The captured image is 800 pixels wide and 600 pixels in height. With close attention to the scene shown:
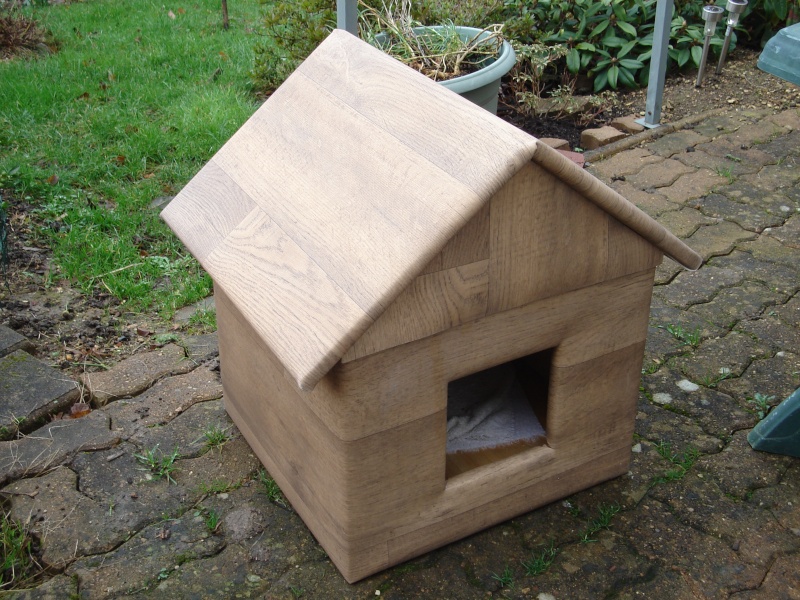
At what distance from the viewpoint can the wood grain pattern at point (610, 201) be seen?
6.09 ft

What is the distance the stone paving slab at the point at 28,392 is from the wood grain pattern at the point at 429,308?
59.6 inches

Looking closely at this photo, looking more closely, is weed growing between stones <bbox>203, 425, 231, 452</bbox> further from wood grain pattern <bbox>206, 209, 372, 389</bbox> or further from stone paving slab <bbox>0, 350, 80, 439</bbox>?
wood grain pattern <bbox>206, 209, 372, 389</bbox>

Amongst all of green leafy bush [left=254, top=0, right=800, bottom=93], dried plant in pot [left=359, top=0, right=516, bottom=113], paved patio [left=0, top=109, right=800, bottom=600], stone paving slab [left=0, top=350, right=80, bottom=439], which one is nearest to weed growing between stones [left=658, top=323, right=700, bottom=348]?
paved patio [left=0, top=109, right=800, bottom=600]

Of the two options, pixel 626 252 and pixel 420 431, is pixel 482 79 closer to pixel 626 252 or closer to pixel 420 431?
pixel 626 252

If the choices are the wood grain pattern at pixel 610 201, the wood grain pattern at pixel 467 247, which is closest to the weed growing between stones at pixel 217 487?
the wood grain pattern at pixel 467 247

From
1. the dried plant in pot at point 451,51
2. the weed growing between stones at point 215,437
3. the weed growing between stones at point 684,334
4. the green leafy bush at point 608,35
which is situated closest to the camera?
the weed growing between stones at point 215,437

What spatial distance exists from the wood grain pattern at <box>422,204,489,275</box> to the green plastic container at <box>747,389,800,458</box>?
4.41 ft

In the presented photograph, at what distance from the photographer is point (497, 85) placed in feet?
14.9

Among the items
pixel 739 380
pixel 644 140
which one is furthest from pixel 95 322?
pixel 644 140

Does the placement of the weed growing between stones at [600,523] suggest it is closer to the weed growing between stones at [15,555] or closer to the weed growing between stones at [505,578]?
the weed growing between stones at [505,578]

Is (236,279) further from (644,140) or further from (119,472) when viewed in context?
(644,140)

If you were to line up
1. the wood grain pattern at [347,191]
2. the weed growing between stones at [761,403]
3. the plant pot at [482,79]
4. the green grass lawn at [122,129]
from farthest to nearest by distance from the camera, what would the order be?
the plant pot at [482,79]
the green grass lawn at [122,129]
the weed growing between stones at [761,403]
the wood grain pattern at [347,191]

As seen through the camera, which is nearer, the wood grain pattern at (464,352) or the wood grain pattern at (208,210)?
the wood grain pattern at (464,352)

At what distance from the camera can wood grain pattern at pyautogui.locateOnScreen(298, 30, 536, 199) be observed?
1.79 meters
